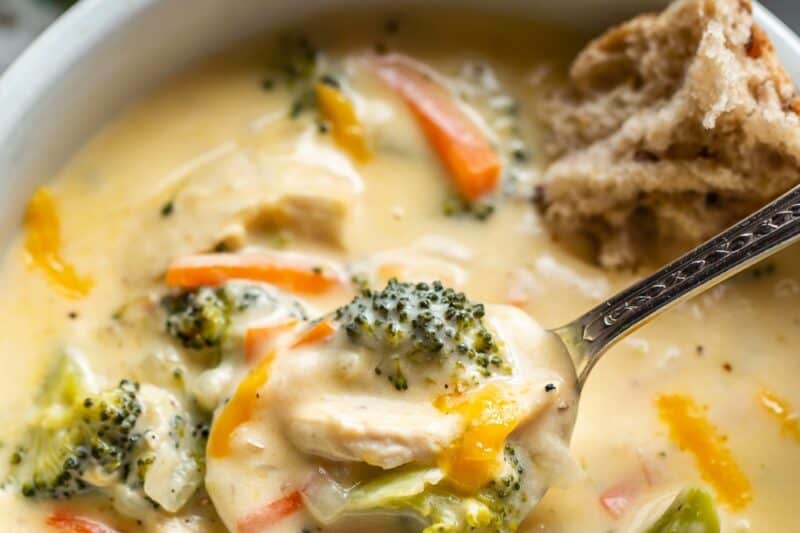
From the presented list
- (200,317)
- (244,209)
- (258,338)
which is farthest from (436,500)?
(244,209)

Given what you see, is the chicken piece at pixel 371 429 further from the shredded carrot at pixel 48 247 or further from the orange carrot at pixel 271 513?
the shredded carrot at pixel 48 247

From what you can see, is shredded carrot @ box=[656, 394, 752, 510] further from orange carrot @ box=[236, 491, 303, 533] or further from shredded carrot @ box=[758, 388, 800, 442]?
orange carrot @ box=[236, 491, 303, 533]

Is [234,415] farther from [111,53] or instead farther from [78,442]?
[111,53]

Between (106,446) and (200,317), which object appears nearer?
(106,446)

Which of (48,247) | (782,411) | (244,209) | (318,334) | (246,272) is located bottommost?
(782,411)

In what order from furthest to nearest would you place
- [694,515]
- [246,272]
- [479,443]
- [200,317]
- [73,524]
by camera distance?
[246,272] < [200,317] < [73,524] < [694,515] < [479,443]

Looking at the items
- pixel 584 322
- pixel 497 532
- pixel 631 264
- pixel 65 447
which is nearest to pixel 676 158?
pixel 631 264

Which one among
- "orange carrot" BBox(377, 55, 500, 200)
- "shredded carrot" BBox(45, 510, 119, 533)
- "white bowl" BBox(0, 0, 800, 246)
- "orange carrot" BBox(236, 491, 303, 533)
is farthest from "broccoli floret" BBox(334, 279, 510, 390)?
"white bowl" BBox(0, 0, 800, 246)
